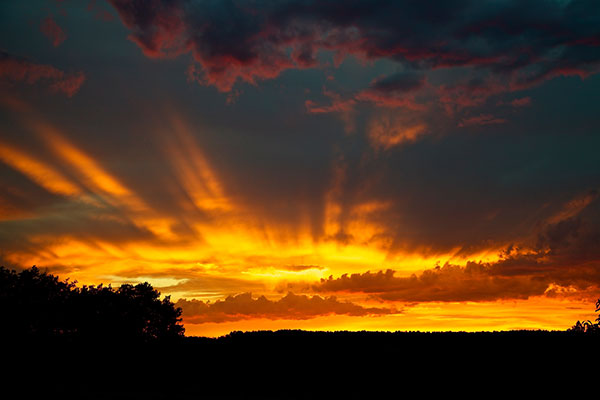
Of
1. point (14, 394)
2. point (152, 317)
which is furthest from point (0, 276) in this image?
point (14, 394)

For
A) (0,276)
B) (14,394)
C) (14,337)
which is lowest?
(14,394)

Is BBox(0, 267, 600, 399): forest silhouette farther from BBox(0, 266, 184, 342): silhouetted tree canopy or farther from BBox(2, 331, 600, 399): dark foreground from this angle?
BBox(0, 266, 184, 342): silhouetted tree canopy

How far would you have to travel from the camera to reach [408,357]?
1324 inches

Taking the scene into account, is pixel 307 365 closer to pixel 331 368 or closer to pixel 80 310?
pixel 331 368

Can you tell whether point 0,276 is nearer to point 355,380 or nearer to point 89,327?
point 89,327

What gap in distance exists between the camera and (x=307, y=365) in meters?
35.2

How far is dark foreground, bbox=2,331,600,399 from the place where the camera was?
30.1 m

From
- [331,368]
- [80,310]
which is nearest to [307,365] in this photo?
[331,368]

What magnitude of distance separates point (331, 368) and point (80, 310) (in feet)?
138

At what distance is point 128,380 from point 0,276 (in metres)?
31.6

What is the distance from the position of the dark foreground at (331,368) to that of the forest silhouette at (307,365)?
66 mm

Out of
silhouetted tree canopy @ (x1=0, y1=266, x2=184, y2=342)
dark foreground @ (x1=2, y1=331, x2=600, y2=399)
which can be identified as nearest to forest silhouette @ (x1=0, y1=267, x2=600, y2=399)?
dark foreground @ (x1=2, y1=331, x2=600, y2=399)

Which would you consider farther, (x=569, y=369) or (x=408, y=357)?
(x=408, y=357)

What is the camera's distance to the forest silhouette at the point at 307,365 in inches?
1218
